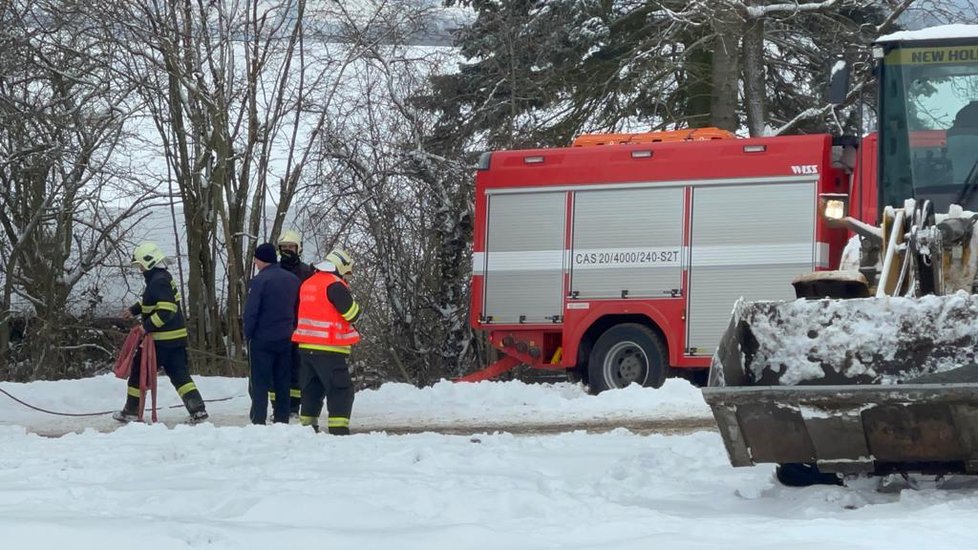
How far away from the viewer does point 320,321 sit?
10.7 metres

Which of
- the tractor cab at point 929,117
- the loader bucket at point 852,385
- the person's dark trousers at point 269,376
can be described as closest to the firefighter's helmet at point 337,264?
the person's dark trousers at point 269,376

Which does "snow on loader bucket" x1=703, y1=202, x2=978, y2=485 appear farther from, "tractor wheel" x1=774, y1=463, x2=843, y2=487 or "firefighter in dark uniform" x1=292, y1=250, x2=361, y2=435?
"firefighter in dark uniform" x1=292, y1=250, x2=361, y2=435

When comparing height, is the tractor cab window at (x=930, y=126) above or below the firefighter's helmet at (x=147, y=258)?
above

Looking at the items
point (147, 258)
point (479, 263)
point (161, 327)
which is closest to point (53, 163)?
point (479, 263)

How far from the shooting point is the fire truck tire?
48.6 ft

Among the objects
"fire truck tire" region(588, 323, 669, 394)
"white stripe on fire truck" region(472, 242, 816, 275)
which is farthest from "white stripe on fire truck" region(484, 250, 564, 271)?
"fire truck tire" region(588, 323, 669, 394)

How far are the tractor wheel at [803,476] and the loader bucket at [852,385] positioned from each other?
46 cm

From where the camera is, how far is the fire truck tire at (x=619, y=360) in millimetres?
14805

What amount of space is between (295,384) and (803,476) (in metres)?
5.97

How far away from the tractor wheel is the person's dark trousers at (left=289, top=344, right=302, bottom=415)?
5389 millimetres

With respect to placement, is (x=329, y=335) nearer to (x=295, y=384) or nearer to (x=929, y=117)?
(x=295, y=384)

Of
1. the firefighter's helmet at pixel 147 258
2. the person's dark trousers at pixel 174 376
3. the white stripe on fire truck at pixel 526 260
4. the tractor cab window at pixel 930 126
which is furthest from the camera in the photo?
the white stripe on fire truck at pixel 526 260

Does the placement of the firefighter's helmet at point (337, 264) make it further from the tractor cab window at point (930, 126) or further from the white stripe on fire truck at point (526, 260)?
the white stripe on fire truck at point (526, 260)

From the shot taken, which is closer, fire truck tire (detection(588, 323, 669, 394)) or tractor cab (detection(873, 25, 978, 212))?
tractor cab (detection(873, 25, 978, 212))
